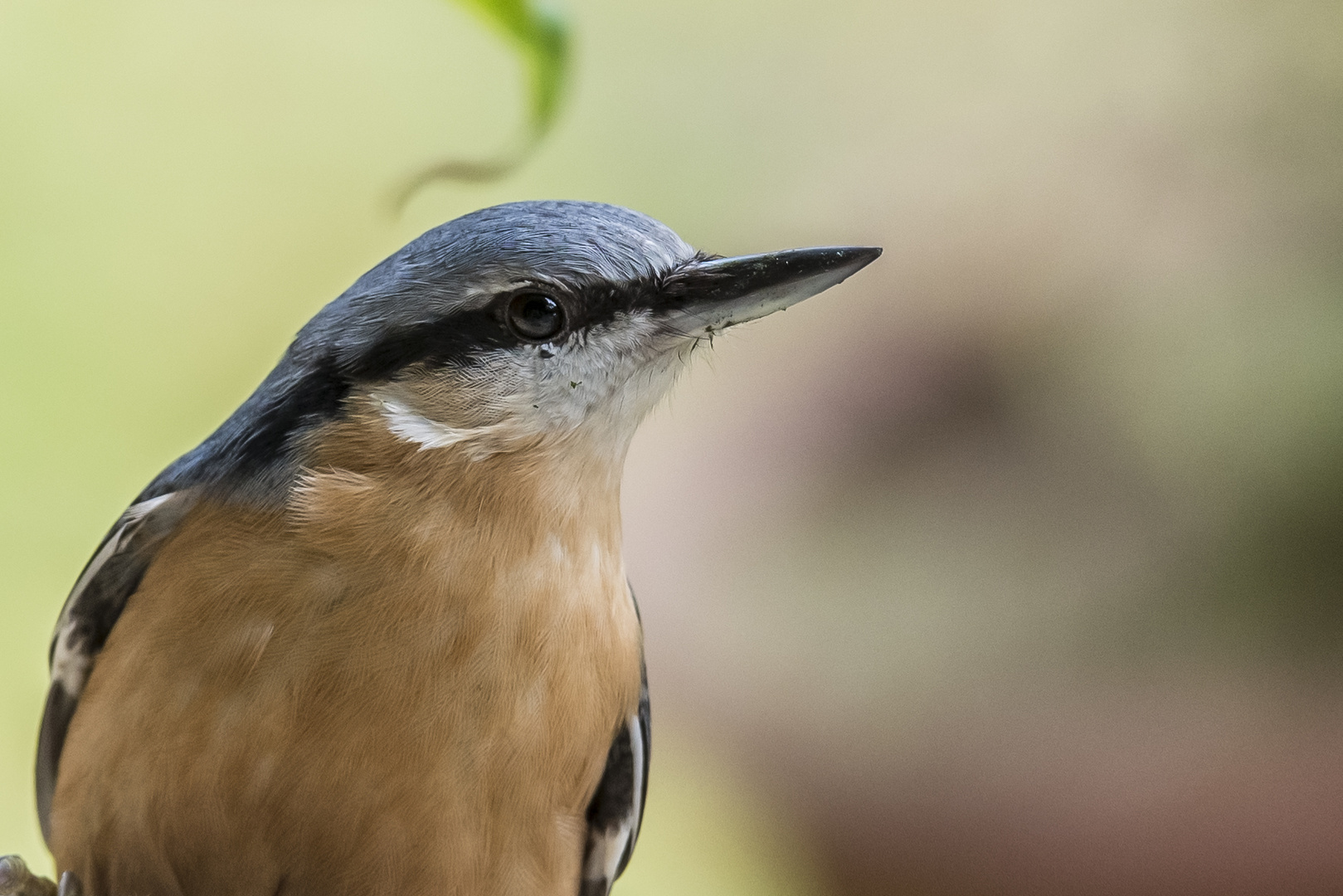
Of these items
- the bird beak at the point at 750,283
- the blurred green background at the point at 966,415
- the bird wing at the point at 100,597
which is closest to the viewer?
the bird beak at the point at 750,283

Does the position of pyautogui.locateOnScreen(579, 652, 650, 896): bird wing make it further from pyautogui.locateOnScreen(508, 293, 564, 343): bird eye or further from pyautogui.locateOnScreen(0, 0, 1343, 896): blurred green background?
pyautogui.locateOnScreen(0, 0, 1343, 896): blurred green background

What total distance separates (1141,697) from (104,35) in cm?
152

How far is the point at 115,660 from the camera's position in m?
0.80

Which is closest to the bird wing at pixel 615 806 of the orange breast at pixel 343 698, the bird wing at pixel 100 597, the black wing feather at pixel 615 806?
the black wing feather at pixel 615 806

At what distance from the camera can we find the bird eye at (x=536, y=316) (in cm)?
74

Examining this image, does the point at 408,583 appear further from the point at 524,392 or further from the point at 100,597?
the point at 100,597

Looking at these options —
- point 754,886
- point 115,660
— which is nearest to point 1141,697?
point 754,886

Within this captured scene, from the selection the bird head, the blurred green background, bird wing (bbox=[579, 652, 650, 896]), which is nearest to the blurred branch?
the bird head

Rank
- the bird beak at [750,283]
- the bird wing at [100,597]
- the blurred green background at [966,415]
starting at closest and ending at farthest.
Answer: the bird beak at [750,283] < the bird wing at [100,597] < the blurred green background at [966,415]

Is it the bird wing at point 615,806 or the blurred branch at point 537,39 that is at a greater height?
the blurred branch at point 537,39

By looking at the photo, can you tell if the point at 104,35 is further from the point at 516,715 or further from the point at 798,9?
the point at 516,715

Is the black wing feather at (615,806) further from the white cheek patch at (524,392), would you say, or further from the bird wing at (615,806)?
the white cheek patch at (524,392)

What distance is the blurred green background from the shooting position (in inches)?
50.6

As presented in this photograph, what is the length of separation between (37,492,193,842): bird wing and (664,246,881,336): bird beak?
42 centimetres
